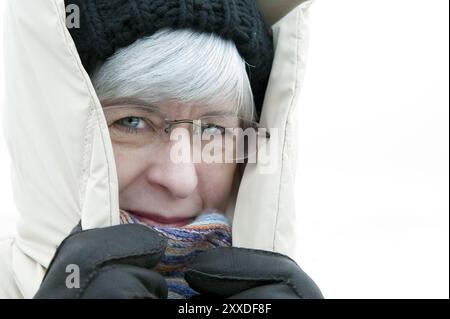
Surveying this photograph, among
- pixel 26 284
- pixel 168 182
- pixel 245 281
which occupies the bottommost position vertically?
pixel 26 284

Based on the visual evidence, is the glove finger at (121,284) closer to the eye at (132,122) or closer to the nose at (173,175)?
the nose at (173,175)

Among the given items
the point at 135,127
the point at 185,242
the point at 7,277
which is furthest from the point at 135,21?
the point at 7,277

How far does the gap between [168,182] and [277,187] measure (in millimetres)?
255

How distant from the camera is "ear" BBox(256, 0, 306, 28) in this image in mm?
1617

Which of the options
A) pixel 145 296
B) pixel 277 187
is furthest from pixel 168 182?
pixel 145 296

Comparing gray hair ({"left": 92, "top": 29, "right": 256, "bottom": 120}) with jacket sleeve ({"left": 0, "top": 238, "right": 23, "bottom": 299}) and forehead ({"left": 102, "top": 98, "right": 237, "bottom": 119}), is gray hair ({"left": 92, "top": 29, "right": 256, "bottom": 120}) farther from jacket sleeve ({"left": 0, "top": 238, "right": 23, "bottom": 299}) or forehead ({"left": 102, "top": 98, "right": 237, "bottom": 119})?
jacket sleeve ({"left": 0, "top": 238, "right": 23, "bottom": 299})

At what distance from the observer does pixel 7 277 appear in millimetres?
1570

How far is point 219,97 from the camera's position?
1454mm

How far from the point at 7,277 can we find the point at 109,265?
533 mm

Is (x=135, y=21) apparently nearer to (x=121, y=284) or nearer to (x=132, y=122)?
(x=132, y=122)

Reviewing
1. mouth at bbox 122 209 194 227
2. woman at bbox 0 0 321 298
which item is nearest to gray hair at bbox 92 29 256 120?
woman at bbox 0 0 321 298

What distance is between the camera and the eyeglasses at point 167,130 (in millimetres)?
1433

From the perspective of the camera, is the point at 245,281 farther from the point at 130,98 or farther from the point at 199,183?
the point at 130,98

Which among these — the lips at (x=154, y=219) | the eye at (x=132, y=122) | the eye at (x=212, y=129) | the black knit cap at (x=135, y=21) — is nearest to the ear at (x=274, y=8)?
the black knit cap at (x=135, y=21)
